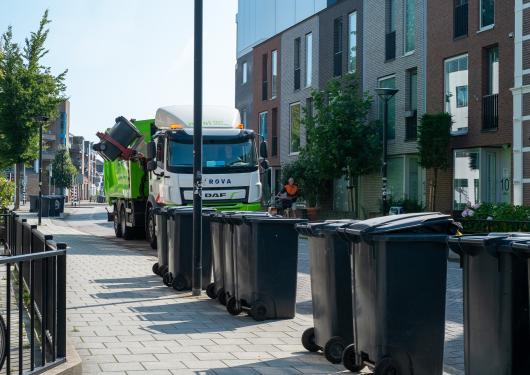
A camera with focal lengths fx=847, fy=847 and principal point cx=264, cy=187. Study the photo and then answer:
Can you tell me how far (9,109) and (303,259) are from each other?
2486 centimetres

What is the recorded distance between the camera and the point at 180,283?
12.1m

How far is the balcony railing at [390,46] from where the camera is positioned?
31078 mm

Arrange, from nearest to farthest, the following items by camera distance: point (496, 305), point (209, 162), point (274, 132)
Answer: point (496, 305), point (209, 162), point (274, 132)

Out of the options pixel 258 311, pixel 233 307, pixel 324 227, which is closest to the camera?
pixel 324 227

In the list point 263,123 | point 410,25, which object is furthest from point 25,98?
point 410,25

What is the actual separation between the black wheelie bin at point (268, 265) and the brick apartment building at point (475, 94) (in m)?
15.7

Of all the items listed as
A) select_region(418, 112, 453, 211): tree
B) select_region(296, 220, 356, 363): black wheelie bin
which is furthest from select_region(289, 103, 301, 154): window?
select_region(296, 220, 356, 363): black wheelie bin

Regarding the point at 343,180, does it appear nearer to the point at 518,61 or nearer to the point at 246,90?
the point at 518,61

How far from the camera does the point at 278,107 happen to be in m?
41.8

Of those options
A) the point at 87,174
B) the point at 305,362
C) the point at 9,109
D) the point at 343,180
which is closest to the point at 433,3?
the point at 343,180

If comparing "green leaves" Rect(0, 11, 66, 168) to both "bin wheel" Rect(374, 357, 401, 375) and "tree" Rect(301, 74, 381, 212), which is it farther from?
"bin wheel" Rect(374, 357, 401, 375)

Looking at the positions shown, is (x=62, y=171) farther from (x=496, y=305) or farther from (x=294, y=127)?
(x=496, y=305)

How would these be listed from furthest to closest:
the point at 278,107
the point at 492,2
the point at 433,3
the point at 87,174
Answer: the point at 87,174 < the point at 278,107 < the point at 433,3 < the point at 492,2

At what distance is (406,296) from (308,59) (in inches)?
1318
